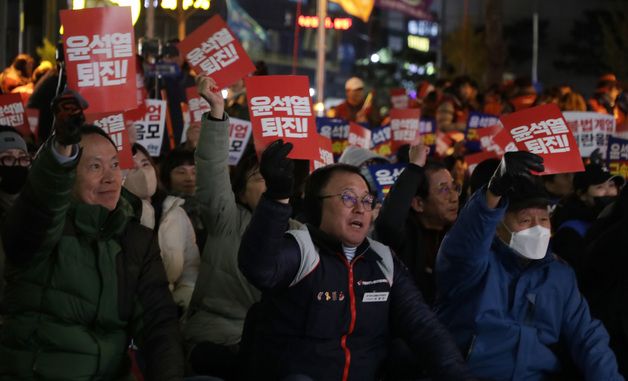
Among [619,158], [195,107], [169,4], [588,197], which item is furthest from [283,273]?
[169,4]

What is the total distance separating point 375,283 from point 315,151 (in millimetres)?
1426

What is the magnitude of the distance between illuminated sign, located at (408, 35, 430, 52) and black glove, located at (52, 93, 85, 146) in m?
82.0

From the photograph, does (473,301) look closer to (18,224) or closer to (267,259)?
A: (267,259)

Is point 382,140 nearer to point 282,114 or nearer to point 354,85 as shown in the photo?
point 354,85

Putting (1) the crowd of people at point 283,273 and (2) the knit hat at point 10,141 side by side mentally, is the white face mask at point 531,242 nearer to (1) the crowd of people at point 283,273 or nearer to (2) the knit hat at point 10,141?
(1) the crowd of people at point 283,273

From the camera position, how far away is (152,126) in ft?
29.2

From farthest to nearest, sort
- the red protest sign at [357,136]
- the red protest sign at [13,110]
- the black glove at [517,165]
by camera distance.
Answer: the red protest sign at [357,136], the red protest sign at [13,110], the black glove at [517,165]

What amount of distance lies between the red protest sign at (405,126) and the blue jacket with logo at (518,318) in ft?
20.3

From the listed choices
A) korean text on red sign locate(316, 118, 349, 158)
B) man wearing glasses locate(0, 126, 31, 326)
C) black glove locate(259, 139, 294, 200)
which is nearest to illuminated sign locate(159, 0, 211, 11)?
korean text on red sign locate(316, 118, 349, 158)

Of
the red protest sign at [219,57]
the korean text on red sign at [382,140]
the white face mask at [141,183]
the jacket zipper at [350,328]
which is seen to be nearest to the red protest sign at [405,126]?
the korean text on red sign at [382,140]

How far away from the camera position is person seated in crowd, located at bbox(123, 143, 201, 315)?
641 cm

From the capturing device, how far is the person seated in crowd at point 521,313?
5.45 meters

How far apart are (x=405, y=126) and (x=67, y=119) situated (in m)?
7.84

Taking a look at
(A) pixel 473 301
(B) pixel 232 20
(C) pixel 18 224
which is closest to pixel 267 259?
(C) pixel 18 224
